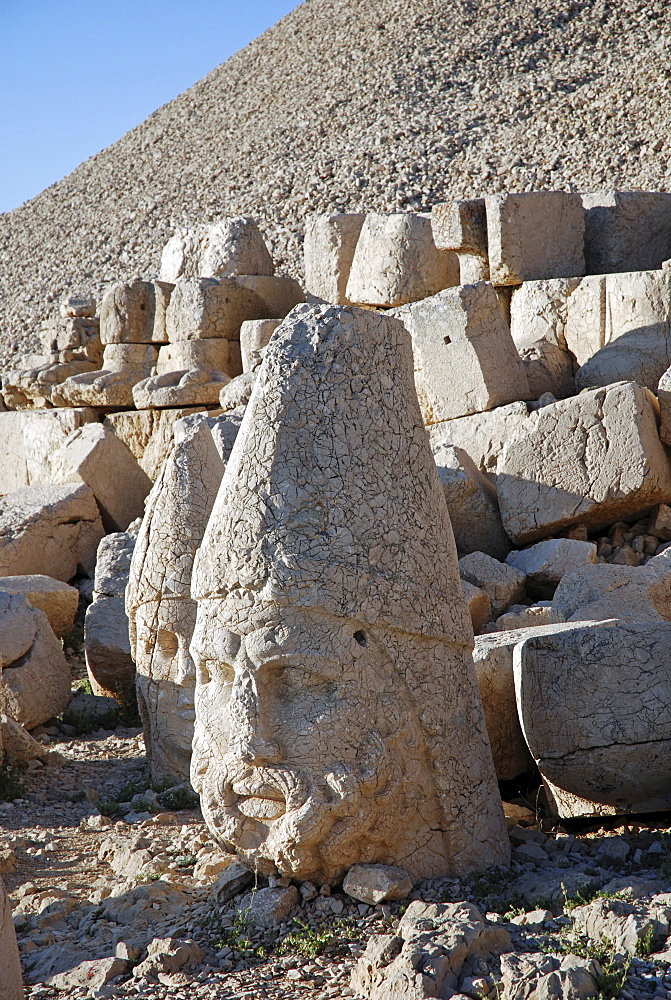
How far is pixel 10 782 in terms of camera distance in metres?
5.47

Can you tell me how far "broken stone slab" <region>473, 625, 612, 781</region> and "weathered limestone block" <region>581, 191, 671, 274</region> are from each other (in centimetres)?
680

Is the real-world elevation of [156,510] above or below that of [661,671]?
above

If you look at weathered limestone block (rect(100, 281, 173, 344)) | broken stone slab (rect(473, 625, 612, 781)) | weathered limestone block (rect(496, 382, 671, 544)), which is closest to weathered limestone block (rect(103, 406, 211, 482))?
weathered limestone block (rect(100, 281, 173, 344))

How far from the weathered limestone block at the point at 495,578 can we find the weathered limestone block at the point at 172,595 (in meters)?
1.89

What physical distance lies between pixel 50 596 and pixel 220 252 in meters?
5.67

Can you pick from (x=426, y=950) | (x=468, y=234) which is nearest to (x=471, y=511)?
(x=468, y=234)

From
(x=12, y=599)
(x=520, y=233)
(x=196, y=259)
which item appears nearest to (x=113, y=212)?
(x=196, y=259)

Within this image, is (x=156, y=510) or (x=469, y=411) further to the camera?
(x=469, y=411)

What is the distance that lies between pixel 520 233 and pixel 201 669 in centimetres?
732

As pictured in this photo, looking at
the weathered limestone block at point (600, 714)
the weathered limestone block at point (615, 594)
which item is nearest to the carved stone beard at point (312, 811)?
the weathered limestone block at point (600, 714)

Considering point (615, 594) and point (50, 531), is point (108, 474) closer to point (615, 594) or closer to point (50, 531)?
point (50, 531)

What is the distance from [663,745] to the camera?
3.76 m

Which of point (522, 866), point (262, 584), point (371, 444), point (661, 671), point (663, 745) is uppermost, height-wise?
point (371, 444)

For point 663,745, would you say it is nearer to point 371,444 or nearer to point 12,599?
point 371,444
